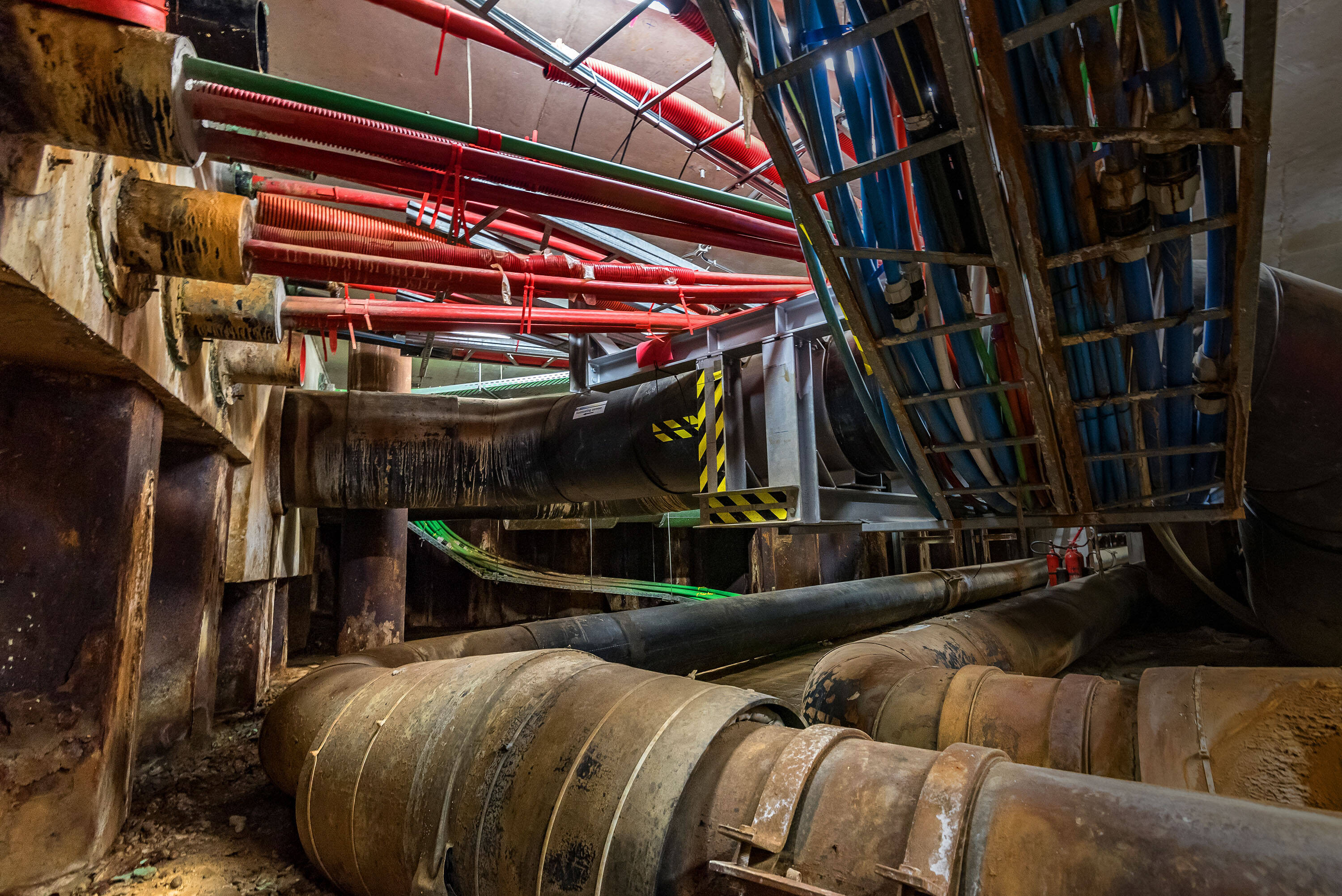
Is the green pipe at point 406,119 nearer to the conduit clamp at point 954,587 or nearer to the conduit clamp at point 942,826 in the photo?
the conduit clamp at point 942,826

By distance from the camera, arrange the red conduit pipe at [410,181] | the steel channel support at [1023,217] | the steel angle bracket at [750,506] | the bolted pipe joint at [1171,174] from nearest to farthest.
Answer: the steel channel support at [1023,217] < the bolted pipe joint at [1171,174] < the red conduit pipe at [410,181] < the steel angle bracket at [750,506]

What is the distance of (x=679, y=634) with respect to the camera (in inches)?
142

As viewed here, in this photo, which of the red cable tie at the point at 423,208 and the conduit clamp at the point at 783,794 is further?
the red cable tie at the point at 423,208

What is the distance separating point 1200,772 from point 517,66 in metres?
4.21

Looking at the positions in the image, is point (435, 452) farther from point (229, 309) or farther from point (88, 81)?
point (88, 81)

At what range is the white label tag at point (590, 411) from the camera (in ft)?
10.9

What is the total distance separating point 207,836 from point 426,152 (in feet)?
7.44

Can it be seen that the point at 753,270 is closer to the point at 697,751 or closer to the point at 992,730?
the point at 992,730

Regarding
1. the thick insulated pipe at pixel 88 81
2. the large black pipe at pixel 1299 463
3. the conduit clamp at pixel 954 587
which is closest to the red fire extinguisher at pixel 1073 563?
the conduit clamp at pixel 954 587

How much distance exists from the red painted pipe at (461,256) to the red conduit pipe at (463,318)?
205 millimetres

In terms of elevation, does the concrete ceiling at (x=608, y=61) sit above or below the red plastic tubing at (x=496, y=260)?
above

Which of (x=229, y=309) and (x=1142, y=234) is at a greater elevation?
(x=229, y=309)

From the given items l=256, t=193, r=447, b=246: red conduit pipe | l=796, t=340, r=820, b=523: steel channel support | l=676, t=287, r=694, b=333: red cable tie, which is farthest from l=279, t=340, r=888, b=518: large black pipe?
l=256, t=193, r=447, b=246: red conduit pipe

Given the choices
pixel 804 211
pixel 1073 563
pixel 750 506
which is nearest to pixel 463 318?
pixel 750 506
